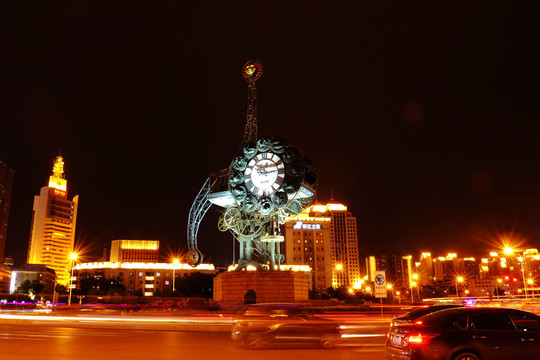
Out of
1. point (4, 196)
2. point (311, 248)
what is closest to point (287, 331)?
point (311, 248)

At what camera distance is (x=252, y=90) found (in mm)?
80625

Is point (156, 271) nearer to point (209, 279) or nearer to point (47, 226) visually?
point (209, 279)

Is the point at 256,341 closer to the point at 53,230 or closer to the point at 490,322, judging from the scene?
the point at 490,322

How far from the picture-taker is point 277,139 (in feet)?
215

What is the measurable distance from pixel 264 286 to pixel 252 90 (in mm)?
36379

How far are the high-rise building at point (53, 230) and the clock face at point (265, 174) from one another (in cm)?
14375

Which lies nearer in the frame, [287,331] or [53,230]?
[287,331]

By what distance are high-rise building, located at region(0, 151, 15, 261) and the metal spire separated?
14847 cm

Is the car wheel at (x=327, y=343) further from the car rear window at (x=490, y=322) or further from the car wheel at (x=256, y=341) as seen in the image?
the car rear window at (x=490, y=322)

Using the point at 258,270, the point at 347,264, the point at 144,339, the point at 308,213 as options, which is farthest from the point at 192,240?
the point at 347,264

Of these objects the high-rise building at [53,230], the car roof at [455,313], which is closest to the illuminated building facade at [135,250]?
the high-rise building at [53,230]

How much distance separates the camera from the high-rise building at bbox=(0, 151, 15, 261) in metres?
183

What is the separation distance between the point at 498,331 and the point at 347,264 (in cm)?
18367

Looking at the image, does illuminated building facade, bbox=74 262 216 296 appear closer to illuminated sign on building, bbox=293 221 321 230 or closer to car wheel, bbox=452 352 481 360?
illuminated sign on building, bbox=293 221 321 230
